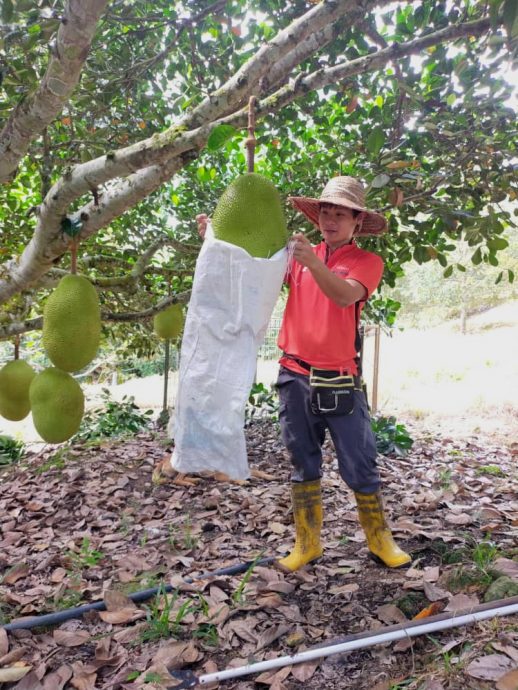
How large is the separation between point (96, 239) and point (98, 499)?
73.3 inches

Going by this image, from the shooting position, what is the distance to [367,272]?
64.2 inches

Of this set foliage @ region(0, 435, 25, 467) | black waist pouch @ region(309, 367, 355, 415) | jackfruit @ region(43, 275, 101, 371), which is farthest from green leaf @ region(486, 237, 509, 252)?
foliage @ region(0, 435, 25, 467)

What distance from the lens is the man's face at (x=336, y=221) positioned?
171 centimetres

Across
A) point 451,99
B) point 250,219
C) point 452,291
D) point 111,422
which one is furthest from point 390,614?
point 452,291

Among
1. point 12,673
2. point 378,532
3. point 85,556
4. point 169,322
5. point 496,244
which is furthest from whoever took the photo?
point 169,322

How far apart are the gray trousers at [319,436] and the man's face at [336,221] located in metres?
0.49

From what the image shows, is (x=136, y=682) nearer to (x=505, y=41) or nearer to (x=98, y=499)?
(x=98, y=499)

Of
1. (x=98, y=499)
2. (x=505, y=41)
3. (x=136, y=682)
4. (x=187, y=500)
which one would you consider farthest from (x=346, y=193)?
(x=98, y=499)

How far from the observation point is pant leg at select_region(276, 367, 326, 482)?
71.2 inches

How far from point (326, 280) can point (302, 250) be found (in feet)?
0.45

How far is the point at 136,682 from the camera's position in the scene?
133 centimetres

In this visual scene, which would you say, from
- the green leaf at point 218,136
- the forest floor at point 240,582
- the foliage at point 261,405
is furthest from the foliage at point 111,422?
the green leaf at point 218,136

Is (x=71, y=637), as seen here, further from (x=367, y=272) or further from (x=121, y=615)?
(x=367, y=272)

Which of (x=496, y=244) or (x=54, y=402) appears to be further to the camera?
(x=496, y=244)
